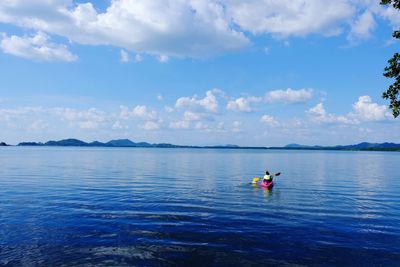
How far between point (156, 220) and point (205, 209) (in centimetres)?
660

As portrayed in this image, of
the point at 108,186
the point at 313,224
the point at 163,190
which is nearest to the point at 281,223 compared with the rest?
the point at 313,224

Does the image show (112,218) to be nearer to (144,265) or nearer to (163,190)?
(144,265)

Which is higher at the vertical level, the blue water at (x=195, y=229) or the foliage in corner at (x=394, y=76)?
the foliage in corner at (x=394, y=76)

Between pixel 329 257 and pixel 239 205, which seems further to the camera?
pixel 239 205

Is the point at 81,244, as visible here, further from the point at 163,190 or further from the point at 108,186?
the point at 108,186

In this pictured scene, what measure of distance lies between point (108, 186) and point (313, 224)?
31809 mm

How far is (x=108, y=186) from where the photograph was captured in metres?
49.6

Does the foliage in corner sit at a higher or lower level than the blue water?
higher

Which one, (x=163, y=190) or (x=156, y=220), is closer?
(x=156, y=220)

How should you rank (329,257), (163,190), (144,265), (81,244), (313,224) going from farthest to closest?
(163,190)
(313,224)
(81,244)
(329,257)
(144,265)

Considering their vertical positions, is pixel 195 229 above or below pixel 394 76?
below

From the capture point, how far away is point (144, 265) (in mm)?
18156

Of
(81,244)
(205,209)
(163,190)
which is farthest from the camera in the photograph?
(163,190)

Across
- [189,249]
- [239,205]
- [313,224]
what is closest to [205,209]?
[239,205]
